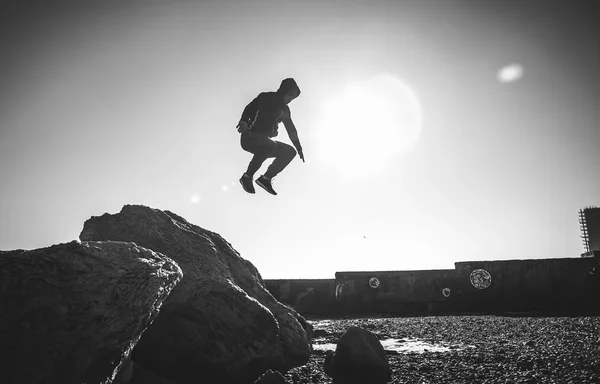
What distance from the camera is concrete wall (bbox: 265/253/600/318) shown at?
971 centimetres

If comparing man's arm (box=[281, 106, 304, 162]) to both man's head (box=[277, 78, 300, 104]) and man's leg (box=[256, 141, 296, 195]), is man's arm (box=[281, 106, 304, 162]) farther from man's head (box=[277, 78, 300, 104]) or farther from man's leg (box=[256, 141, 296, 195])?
man's leg (box=[256, 141, 296, 195])

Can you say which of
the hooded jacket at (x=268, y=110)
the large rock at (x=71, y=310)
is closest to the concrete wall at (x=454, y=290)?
the hooded jacket at (x=268, y=110)

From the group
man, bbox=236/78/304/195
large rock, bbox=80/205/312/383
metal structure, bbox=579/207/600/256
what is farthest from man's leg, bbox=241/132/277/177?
metal structure, bbox=579/207/600/256

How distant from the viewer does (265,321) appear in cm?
361

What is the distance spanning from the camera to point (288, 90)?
5.16 meters

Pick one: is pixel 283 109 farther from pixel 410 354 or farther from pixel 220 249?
pixel 410 354

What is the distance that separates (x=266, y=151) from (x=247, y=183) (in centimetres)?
56

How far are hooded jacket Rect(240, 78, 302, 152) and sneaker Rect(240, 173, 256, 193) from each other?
0.71 metres

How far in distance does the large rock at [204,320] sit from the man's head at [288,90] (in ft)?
8.00

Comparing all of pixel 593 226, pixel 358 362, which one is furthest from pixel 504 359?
pixel 593 226

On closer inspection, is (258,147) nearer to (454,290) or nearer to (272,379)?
(272,379)

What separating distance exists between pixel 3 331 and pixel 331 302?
1009cm

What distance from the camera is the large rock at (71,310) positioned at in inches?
74.5

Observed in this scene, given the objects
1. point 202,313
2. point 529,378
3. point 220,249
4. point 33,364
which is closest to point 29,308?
point 33,364
